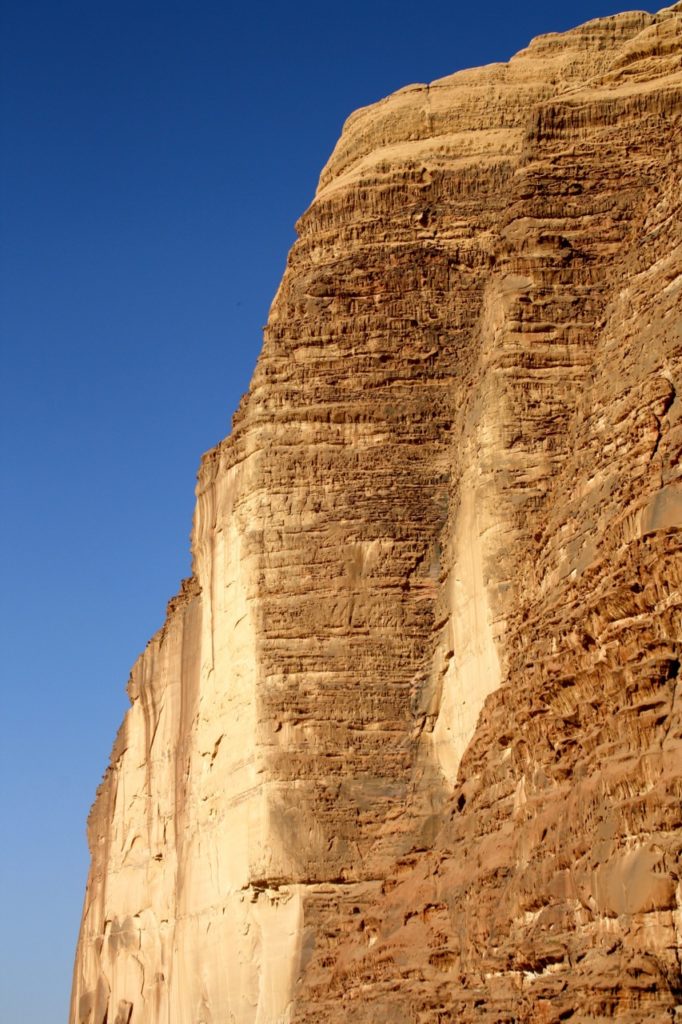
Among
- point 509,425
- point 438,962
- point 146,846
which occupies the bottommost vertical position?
point 438,962

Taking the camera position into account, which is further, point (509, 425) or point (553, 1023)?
point (509, 425)

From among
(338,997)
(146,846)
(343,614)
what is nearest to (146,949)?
(146,846)

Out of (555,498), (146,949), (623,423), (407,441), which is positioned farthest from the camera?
(146,949)

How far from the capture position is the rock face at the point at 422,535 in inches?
1244

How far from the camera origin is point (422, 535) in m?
40.8

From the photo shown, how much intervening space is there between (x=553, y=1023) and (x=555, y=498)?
1194cm

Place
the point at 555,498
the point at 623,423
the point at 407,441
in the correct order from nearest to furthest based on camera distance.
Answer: the point at 623,423
the point at 555,498
the point at 407,441

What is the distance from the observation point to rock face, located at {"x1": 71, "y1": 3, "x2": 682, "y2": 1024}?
104ft

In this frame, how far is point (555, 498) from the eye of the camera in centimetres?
3600

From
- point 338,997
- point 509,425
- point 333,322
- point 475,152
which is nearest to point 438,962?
point 338,997

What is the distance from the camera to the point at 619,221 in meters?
40.3

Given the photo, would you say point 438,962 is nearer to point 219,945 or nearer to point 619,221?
point 219,945

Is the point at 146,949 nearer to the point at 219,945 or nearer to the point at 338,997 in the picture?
the point at 219,945

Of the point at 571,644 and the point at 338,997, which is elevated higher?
the point at 571,644
